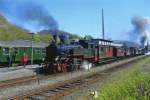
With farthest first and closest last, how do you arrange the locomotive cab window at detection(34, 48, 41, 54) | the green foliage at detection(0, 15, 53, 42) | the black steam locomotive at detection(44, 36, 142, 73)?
the green foliage at detection(0, 15, 53, 42), the locomotive cab window at detection(34, 48, 41, 54), the black steam locomotive at detection(44, 36, 142, 73)

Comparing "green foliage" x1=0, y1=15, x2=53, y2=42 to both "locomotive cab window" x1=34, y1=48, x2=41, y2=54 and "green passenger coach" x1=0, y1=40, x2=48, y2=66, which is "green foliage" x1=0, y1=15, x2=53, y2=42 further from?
"green passenger coach" x1=0, y1=40, x2=48, y2=66

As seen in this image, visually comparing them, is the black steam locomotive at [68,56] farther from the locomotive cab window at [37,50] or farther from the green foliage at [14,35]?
the green foliage at [14,35]

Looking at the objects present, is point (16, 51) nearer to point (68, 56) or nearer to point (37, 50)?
point (37, 50)

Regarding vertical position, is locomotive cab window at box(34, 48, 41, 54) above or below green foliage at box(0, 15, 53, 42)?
below

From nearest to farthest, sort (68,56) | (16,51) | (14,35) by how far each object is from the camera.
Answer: (68,56) < (16,51) < (14,35)

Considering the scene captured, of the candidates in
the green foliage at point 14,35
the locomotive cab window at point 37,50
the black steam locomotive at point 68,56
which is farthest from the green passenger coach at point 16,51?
the green foliage at point 14,35

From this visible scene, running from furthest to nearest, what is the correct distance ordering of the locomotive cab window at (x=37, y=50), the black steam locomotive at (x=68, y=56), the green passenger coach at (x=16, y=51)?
1. the locomotive cab window at (x=37, y=50)
2. the green passenger coach at (x=16, y=51)
3. the black steam locomotive at (x=68, y=56)

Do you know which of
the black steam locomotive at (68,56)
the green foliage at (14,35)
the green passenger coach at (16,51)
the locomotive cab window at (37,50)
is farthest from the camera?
the green foliage at (14,35)

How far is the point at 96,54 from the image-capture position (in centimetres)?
3847

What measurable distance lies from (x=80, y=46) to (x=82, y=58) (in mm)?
1121

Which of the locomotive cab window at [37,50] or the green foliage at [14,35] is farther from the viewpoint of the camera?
the green foliage at [14,35]

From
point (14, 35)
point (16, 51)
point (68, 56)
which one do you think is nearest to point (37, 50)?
point (16, 51)

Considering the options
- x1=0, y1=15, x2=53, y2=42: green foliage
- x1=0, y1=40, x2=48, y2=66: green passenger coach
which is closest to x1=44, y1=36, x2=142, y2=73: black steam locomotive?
x1=0, y1=40, x2=48, y2=66: green passenger coach

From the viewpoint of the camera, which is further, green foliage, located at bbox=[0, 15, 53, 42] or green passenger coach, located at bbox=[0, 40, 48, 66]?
green foliage, located at bbox=[0, 15, 53, 42]
